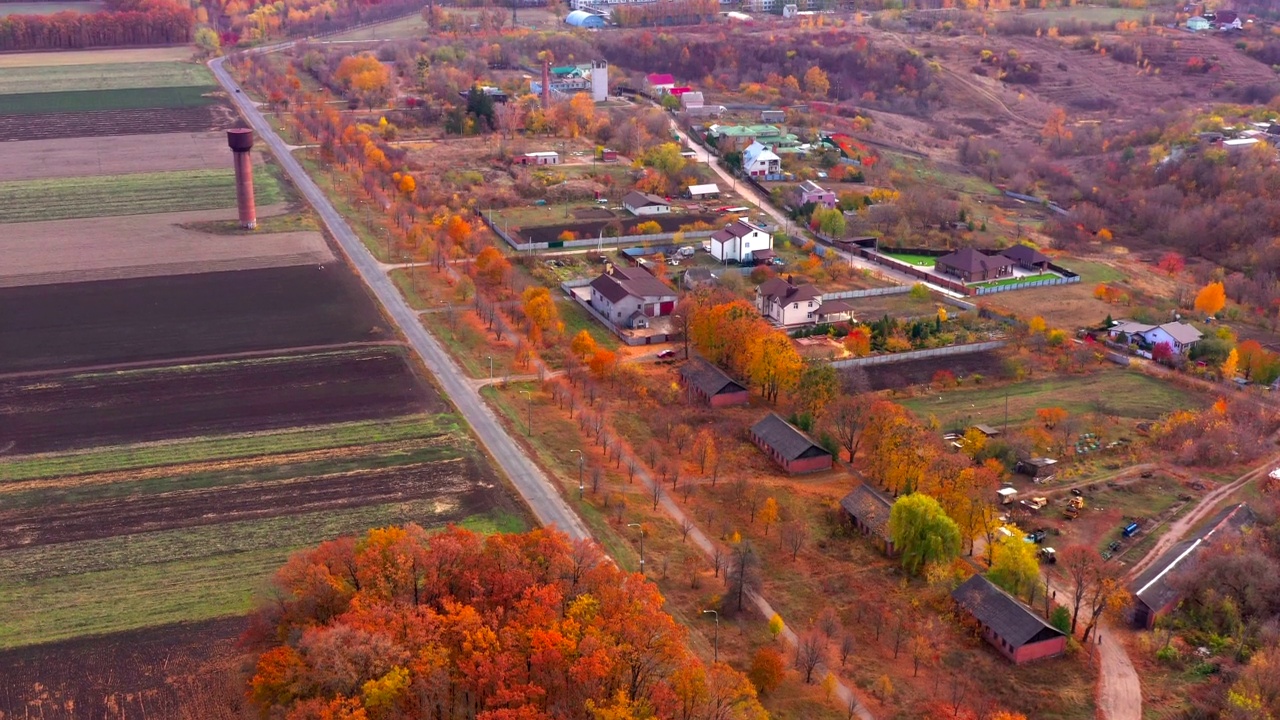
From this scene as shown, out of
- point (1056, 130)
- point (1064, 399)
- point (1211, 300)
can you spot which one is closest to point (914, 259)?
point (1211, 300)

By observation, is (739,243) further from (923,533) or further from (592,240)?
(923,533)

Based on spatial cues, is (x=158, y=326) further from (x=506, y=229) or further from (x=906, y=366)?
(x=906, y=366)

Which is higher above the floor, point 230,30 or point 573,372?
point 230,30

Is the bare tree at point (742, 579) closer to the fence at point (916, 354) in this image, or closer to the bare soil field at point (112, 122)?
the fence at point (916, 354)

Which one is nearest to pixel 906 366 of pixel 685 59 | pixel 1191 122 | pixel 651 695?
pixel 651 695

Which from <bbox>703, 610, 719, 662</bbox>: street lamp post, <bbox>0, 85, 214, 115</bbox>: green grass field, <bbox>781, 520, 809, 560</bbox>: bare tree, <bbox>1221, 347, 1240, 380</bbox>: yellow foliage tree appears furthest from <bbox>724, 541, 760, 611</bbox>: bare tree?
<bbox>0, 85, 214, 115</bbox>: green grass field

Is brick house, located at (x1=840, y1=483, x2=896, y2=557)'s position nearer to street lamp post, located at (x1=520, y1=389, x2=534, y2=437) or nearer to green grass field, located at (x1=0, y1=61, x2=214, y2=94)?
street lamp post, located at (x1=520, y1=389, x2=534, y2=437)

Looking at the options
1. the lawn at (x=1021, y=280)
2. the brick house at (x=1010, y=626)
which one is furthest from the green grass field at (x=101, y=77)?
the brick house at (x=1010, y=626)

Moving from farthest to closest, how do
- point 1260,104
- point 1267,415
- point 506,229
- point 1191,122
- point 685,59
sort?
point 685,59, point 1260,104, point 1191,122, point 506,229, point 1267,415
